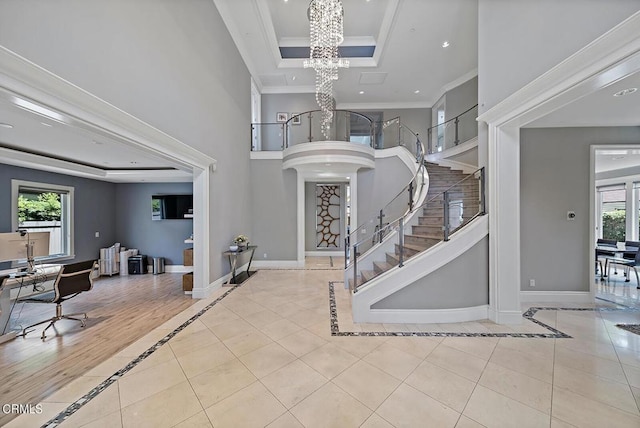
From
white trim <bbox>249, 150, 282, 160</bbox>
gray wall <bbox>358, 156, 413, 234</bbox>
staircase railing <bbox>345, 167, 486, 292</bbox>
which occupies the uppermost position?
white trim <bbox>249, 150, 282, 160</bbox>

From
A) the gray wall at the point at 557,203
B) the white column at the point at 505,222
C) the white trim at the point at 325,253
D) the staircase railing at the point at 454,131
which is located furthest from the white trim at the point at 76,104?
the staircase railing at the point at 454,131

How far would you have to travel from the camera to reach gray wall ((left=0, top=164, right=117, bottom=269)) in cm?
550

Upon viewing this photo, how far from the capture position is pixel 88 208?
21.5ft

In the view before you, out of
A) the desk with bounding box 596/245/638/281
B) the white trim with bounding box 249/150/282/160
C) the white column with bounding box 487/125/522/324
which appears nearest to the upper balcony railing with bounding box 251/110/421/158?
the white trim with bounding box 249/150/282/160

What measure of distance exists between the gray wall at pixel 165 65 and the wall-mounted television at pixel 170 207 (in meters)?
1.91

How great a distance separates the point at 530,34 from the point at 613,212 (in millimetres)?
9503

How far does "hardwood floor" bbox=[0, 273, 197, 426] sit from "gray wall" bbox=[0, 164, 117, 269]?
5.12 ft

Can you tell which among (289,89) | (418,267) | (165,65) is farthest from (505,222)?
(289,89)

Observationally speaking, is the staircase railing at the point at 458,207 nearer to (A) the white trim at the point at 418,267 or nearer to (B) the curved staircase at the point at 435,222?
(B) the curved staircase at the point at 435,222

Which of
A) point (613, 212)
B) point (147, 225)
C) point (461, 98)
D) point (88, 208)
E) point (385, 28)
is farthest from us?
point (613, 212)

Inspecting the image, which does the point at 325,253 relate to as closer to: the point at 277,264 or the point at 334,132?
the point at 277,264

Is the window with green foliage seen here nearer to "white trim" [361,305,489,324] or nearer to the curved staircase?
the curved staircase

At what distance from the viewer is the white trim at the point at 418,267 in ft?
11.5

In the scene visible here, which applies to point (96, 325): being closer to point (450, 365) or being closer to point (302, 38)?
point (450, 365)
